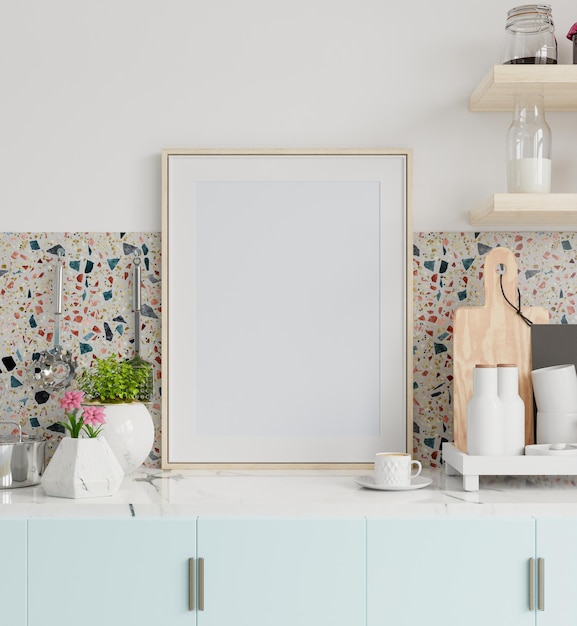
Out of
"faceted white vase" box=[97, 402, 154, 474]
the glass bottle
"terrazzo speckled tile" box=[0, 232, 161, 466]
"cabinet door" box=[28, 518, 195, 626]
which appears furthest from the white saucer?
the glass bottle

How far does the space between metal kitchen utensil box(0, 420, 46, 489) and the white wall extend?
24.0 inches

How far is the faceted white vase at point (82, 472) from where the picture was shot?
5.82 feet

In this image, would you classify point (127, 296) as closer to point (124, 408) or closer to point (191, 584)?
point (124, 408)

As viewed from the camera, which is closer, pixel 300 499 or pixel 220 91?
pixel 300 499

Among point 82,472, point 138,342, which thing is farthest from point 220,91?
point 82,472

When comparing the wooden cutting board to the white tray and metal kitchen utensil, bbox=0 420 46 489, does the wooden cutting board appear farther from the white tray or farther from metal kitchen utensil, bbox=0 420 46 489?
metal kitchen utensil, bbox=0 420 46 489

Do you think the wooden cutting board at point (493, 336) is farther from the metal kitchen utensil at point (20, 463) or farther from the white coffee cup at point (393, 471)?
the metal kitchen utensil at point (20, 463)

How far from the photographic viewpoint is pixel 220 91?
2180 millimetres

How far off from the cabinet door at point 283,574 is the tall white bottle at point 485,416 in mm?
366

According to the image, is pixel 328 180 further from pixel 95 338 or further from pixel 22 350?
pixel 22 350

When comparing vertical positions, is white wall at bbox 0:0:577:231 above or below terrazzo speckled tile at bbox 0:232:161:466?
above

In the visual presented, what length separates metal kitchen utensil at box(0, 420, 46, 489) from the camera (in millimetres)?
1927

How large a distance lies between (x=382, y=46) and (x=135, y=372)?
3.67 feet

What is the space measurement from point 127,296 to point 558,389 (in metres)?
1.16
